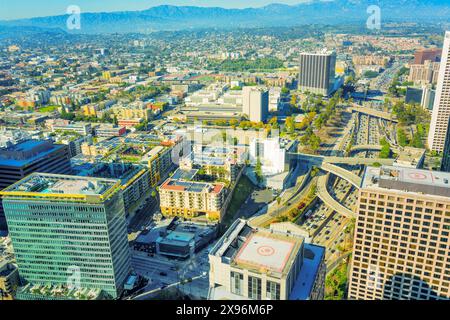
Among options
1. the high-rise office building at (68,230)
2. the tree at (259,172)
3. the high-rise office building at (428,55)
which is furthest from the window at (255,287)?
the high-rise office building at (428,55)

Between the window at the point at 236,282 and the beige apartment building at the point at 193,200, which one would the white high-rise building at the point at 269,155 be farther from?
the window at the point at 236,282

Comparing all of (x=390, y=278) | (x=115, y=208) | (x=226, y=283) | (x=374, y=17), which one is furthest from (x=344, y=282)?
(x=374, y=17)

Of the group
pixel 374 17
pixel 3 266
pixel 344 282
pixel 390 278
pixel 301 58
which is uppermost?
pixel 374 17

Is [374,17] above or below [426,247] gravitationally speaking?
above

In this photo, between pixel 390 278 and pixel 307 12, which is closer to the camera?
pixel 390 278

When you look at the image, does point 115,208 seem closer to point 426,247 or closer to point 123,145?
point 426,247

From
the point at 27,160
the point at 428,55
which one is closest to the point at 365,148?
the point at 27,160

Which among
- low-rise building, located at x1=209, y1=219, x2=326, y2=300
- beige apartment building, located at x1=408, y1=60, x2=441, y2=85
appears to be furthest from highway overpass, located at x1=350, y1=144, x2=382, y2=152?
beige apartment building, located at x1=408, y1=60, x2=441, y2=85
